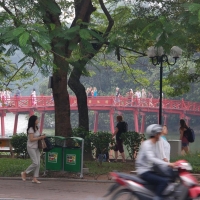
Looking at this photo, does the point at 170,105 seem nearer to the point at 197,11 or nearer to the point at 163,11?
the point at 163,11

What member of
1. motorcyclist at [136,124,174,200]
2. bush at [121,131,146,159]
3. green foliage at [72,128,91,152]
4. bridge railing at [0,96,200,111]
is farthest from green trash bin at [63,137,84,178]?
bridge railing at [0,96,200,111]

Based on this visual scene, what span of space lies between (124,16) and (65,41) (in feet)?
15.9

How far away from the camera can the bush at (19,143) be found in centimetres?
1980

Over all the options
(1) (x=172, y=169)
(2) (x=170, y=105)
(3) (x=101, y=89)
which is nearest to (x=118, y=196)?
(1) (x=172, y=169)

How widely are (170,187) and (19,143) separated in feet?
38.2

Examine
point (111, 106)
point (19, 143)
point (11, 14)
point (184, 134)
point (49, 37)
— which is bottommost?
point (19, 143)

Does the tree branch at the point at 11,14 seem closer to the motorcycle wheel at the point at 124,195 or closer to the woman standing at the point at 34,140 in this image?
the woman standing at the point at 34,140

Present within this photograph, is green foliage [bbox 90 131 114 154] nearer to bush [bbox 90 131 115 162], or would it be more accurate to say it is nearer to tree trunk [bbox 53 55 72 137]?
bush [bbox 90 131 115 162]

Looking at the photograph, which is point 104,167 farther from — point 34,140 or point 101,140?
point 34,140

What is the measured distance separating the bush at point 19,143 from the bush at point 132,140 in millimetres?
3122

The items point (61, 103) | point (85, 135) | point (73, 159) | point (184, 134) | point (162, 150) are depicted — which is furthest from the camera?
point (184, 134)

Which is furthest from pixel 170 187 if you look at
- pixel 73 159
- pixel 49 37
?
pixel 73 159

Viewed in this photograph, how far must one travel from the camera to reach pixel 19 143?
19891mm

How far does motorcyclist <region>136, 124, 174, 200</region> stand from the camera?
8.73 meters
